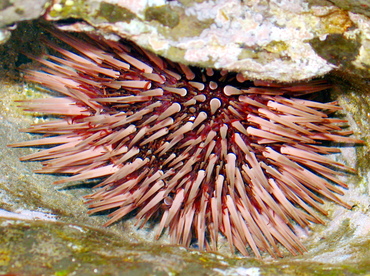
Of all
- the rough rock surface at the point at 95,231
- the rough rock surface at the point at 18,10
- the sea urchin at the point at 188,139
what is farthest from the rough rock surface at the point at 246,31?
the rough rock surface at the point at 95,231

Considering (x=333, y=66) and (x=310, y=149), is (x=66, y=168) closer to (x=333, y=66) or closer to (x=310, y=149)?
(x=310, y=149)

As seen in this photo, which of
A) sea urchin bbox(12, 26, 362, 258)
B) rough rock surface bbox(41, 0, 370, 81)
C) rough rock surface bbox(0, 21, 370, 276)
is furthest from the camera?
sea urchin bbox(12, 26, 362, 258)

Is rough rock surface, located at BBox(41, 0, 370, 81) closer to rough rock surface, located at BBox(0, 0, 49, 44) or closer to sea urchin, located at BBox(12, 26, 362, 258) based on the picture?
rough rock surface, located at BBox(0, 0, 49, 44)

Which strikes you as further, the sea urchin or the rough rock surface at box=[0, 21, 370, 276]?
the sea urchin

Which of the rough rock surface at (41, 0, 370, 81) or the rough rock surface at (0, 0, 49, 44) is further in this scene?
the rough rock surface at (41, 0, 370, 81)

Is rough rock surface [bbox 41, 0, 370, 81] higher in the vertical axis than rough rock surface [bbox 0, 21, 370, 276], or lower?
higher

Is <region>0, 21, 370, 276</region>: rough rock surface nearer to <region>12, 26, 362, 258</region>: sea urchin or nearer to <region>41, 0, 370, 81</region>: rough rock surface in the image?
<region>12, 26, 362, 258</region>: sea urchin

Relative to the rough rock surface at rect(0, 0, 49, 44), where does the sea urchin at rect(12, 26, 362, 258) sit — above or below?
below

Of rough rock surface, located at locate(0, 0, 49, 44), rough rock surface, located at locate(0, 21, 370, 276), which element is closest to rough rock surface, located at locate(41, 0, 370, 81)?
rough rock surface, located at locate(0, 0, 49, 44)

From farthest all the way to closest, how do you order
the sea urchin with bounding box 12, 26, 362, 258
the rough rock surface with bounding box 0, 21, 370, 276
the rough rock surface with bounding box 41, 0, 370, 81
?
the sea urchin with bounding box 12, 26, 362, 258 → the rough rock surface with bounding box 41, 0, 370, 81 → the rough rock surface with bounding box 0, 21, 370, 276

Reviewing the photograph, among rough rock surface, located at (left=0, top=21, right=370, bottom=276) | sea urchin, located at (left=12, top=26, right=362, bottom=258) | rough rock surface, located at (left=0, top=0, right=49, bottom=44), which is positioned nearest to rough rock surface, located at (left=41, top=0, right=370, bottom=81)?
rough rock surface, located at (left=0, top=0, right=49, bottom=44)
